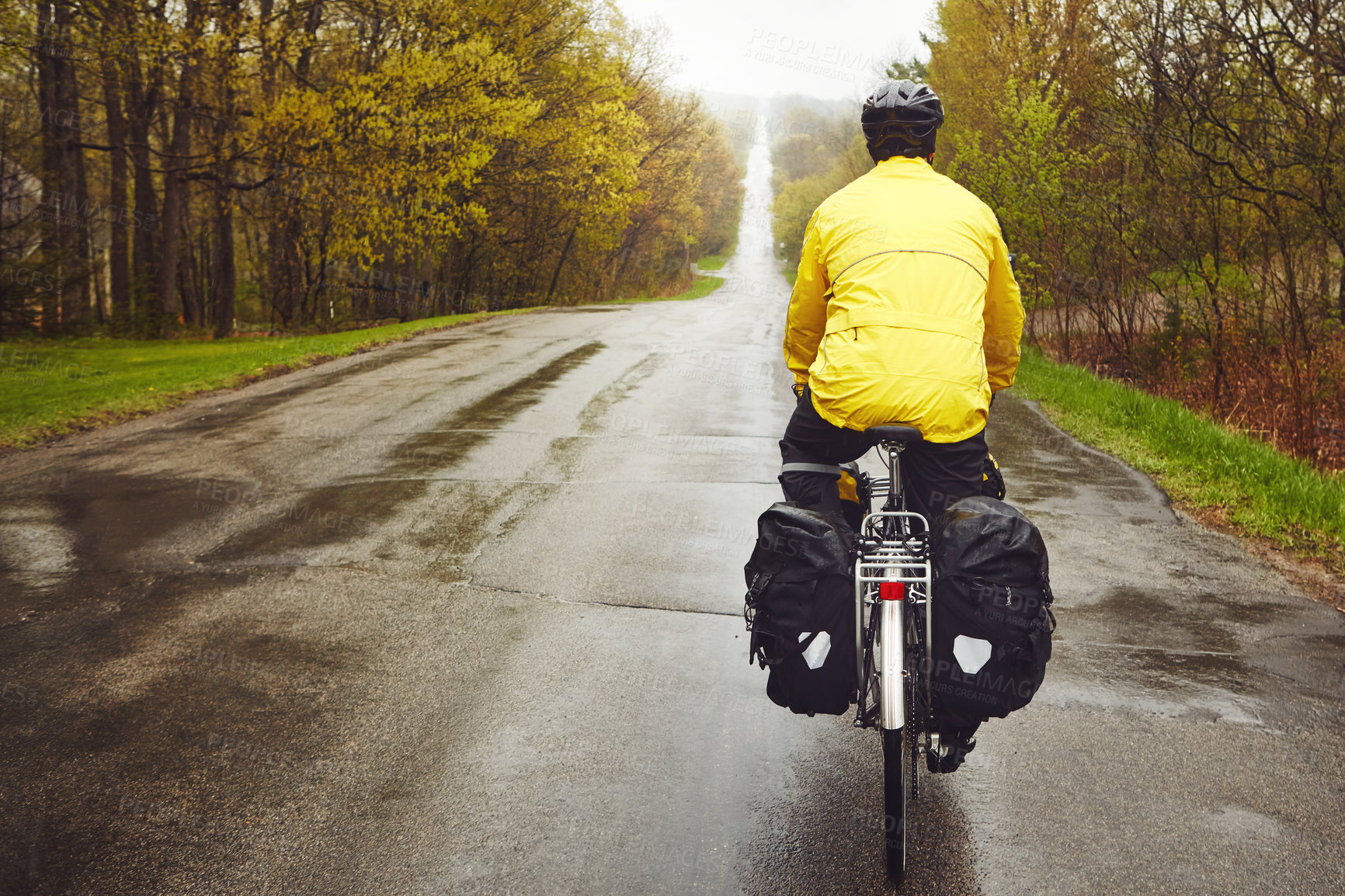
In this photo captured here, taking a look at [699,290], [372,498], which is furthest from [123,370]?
[699,290]

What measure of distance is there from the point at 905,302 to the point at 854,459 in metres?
0.63

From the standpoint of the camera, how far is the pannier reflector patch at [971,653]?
2949 millimetres

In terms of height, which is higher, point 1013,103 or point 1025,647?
point 1013,103

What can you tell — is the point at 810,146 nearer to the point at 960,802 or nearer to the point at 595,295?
the point at 595,295

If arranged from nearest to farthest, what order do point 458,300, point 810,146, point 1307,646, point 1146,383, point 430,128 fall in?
1. point 1307,646
2. point 1146,383
3. point 430,128
4. point 458,300
5. point 810,146

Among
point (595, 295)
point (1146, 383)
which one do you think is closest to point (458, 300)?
point (595, 295)

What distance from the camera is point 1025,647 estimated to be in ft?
9.50

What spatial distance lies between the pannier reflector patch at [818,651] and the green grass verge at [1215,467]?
203 inches

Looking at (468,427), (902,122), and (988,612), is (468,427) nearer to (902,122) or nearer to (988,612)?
(902,122)

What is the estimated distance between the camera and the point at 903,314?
3020 mm

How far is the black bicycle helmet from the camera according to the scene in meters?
3.37

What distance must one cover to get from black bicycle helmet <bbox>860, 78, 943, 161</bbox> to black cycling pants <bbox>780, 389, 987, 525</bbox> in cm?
92

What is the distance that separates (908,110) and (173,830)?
352cm

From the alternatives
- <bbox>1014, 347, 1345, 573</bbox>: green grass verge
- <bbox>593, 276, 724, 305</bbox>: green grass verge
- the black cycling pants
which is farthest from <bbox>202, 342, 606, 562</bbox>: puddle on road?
<bbox>593, 276, 724, 305</bbox>: green grass verge
